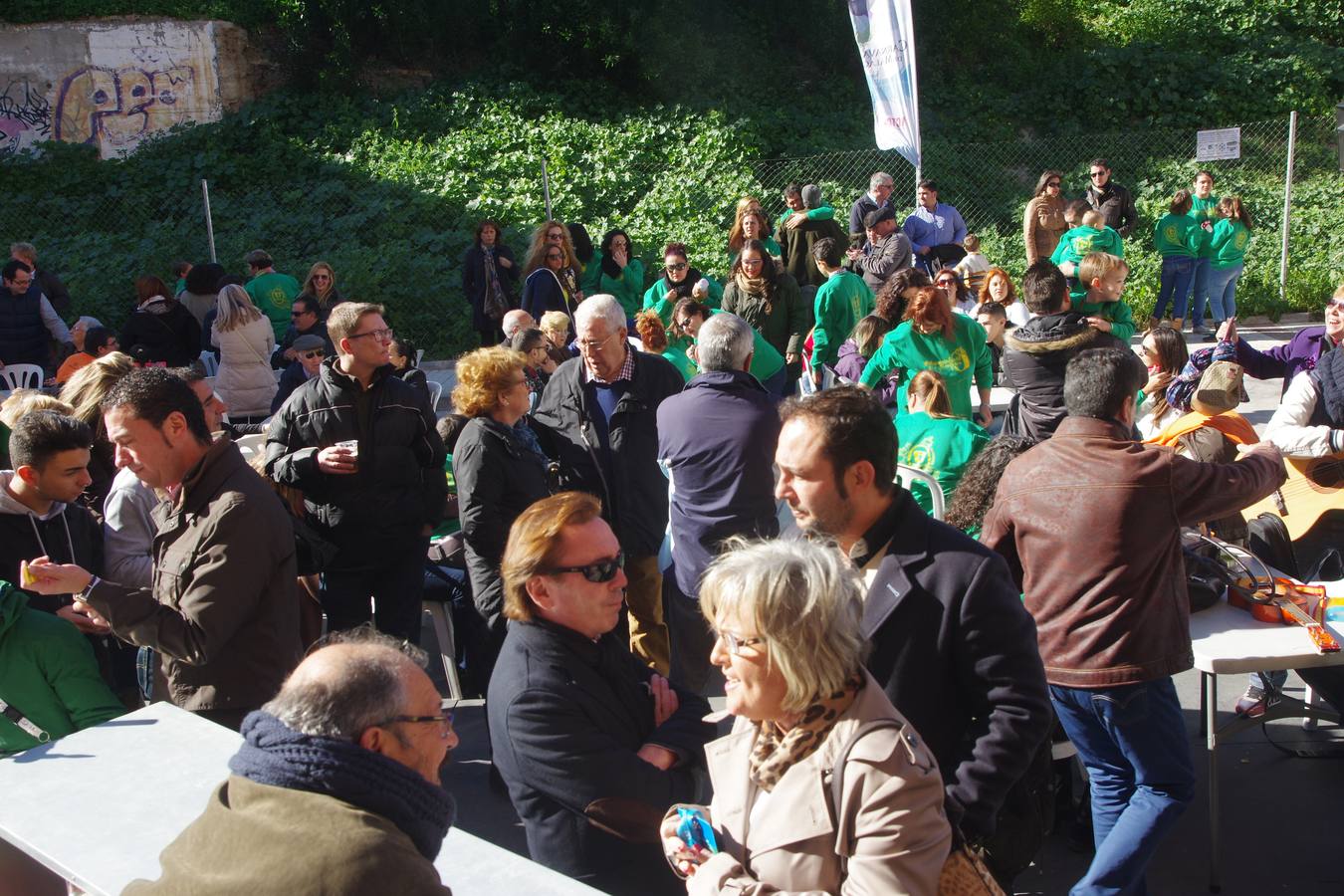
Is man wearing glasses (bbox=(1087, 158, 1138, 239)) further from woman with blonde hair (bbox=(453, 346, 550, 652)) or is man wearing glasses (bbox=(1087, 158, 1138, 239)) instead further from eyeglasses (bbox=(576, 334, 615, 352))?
woman with blonde hair (bbox=(453, 346, 550, 652))

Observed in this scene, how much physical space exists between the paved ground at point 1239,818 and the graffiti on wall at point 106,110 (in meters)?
17.7

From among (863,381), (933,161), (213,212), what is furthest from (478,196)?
(863,381)

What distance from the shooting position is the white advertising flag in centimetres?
1216

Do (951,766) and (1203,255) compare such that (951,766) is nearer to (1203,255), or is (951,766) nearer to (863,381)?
(863,381)

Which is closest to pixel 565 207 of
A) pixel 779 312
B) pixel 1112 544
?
pixel 779 312

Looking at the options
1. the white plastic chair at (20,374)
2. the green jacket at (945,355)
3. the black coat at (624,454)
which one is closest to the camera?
the black coat at (624,454)

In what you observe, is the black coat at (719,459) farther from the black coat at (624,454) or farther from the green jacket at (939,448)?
the green jacket at (939,448)

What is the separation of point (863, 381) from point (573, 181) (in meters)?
11.0

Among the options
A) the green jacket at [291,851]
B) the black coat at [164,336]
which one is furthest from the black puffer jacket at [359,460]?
the black coat at [164,336]

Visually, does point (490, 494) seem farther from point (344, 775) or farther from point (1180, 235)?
point (1180, 235)

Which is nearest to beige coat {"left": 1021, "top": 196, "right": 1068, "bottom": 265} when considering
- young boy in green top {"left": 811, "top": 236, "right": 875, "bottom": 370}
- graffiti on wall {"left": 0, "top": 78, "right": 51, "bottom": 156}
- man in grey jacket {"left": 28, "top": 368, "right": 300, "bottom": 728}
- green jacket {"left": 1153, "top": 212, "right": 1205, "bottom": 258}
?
green jacket {"left": 1153, "top": 212, "right": 1205, "bottom": 258}

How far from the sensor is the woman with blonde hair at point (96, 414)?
4.97m

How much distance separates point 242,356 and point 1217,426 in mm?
6271

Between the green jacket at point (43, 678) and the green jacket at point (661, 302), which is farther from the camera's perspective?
the green jacket at point (661, 302)
